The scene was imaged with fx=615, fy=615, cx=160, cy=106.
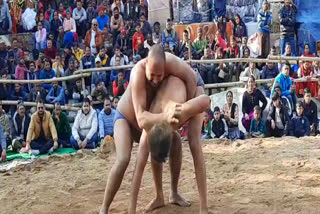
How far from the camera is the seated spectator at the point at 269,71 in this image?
33.0 ft

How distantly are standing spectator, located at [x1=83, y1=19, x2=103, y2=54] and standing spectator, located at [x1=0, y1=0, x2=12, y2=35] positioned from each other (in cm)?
164

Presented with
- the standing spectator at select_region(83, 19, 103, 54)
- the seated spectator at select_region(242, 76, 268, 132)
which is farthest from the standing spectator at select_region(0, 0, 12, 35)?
the seated spectator at select_region(242, 76, 268, 132)

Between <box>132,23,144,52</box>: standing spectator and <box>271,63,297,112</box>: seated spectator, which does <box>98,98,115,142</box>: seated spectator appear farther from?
<box>132,23,144,52</box>: standing spectator

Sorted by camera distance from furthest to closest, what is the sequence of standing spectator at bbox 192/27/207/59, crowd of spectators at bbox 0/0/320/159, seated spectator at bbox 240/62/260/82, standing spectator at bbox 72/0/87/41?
standing spectator at bbox 72/0/87/41
standing spectator at bbox 192/27/207/59
seated spectator at bbox 240/62/260/82
crowd of spectators at bbox 0/0/320/159

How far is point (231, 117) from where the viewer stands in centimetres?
898

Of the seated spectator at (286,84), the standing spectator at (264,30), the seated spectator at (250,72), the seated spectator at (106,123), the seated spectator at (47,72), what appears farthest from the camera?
the standing spectator at (264,30)

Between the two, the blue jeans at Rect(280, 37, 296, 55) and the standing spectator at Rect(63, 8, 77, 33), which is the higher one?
the standing spectator at Rect(63, 8, 77, 33)

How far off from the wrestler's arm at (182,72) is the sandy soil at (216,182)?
0.99m

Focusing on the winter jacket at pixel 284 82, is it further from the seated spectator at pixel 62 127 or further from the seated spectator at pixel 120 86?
the seated spectator at pixel 62 127

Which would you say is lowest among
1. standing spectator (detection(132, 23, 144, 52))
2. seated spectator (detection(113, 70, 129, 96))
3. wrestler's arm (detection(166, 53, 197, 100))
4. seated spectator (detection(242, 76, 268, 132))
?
seated spectator (detection(242, 76, 268, 132))

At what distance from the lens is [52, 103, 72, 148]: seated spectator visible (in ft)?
29.0

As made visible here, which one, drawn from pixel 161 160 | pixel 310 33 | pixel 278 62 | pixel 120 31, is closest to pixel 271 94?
pixel 278 62

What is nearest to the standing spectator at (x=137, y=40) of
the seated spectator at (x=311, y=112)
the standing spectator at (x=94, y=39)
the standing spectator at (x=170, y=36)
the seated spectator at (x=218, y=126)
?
the standing spectator at (x=170, y=36)

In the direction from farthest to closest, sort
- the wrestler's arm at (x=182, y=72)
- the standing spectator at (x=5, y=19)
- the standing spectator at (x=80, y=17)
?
the standing spectator at (x=80, y=17)
the standing spectator at (x=5, y=19)
the wrestler's arm at (x=182, y=72)
